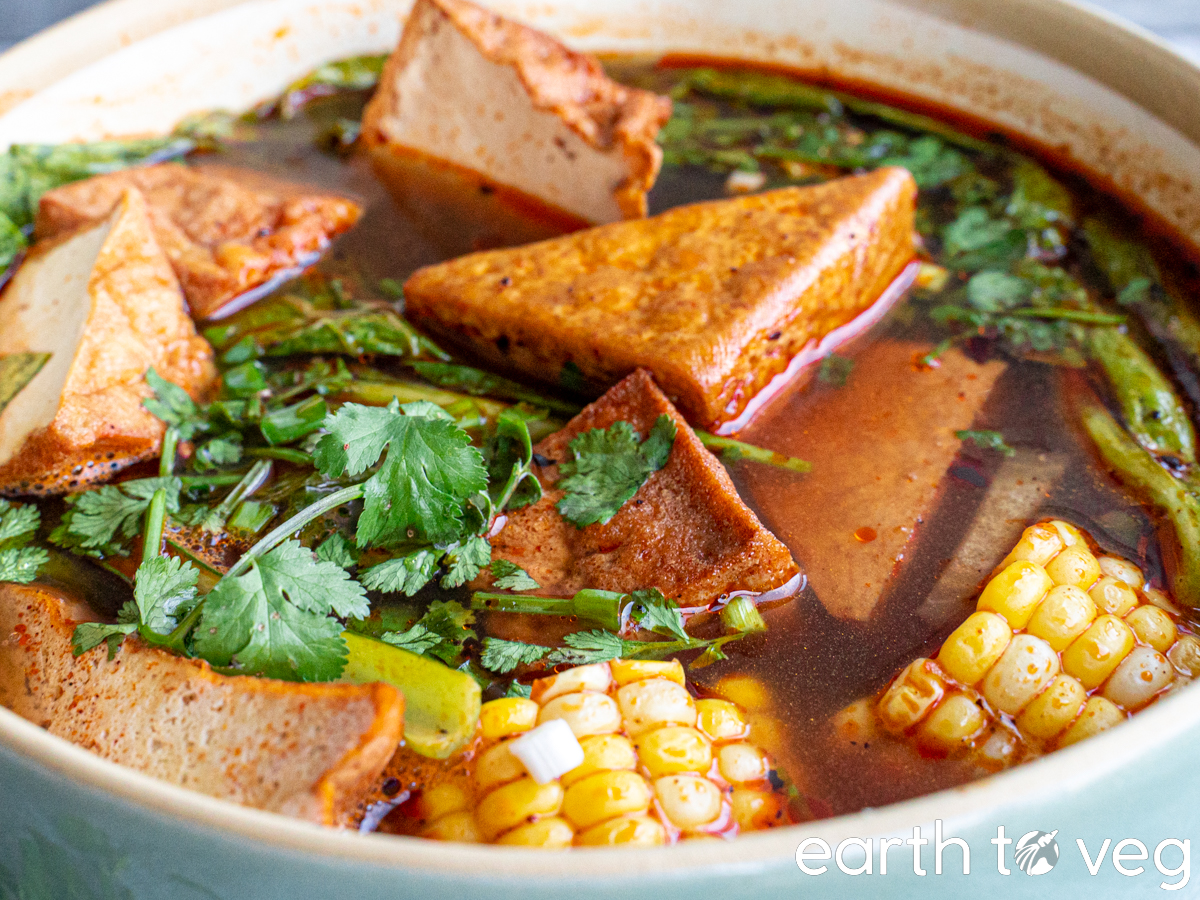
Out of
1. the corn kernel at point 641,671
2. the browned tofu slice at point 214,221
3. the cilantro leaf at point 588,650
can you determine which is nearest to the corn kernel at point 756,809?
the corn kernel at point 641,671

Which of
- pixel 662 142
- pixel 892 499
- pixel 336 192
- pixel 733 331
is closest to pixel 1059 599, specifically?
pixel 892 499

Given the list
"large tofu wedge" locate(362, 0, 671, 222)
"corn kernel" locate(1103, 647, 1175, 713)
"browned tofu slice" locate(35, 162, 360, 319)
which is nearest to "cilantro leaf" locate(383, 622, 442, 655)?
"corn kernel" locate(1103, 647, 1175, 713)

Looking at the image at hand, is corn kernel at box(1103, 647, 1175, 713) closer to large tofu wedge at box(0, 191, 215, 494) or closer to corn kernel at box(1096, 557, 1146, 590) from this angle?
corn kernel at box(1096, 557, 1146, 590)

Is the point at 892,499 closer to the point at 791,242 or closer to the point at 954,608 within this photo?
the point at 954,608

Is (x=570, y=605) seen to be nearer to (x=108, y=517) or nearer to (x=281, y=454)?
(x=281, y=454)

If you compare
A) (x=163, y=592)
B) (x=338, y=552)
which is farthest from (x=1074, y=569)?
(x=163, y=592)
